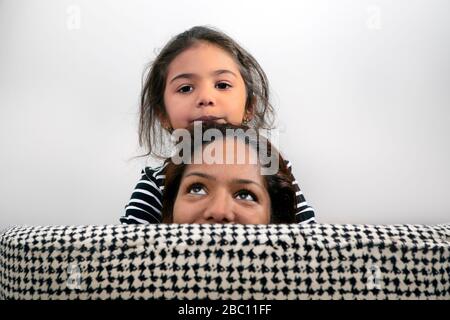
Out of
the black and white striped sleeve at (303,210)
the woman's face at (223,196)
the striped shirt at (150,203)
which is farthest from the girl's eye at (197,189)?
the black and white striped sleeve at (303,210)

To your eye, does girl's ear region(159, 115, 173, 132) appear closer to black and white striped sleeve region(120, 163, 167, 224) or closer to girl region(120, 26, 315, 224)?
girl region(120, 26, 315, 224)

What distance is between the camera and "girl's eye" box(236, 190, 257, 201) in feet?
2.03

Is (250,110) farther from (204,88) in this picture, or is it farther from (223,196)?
(223,196)

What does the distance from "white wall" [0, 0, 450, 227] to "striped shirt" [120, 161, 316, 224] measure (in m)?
0.08

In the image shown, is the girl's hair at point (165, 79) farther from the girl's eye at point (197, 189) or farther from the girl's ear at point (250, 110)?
the girl's eye at point (197, 189)

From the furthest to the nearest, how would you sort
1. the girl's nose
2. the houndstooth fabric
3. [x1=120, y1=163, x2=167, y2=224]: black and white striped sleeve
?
1. [x1=120, y1=163, x2=167, y2=224]: black and white striped sleeve
2. the girl's nose
3. the houndstooth fabric

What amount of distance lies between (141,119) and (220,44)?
0.27 meters

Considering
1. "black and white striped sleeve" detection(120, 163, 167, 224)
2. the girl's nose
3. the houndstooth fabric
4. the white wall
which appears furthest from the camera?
the white wall

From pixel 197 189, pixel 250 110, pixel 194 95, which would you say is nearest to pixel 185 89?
pixel 194 95

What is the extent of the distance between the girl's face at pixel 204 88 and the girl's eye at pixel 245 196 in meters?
0.27

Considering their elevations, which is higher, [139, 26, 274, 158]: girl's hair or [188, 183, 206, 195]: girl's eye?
[139, 26, 274, 158]: girl's hair

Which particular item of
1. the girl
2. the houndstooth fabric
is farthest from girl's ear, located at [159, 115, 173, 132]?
the houndstooth fabric

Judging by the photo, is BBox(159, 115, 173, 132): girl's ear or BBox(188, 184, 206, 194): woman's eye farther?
BBox(159, 115, 173, 132): girl's ear

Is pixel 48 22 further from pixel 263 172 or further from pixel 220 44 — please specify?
pixel 263 172
